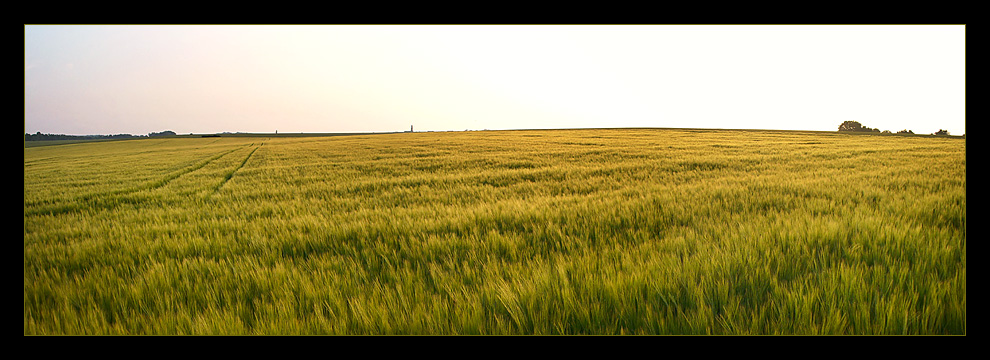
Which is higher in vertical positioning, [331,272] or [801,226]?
[801,226]

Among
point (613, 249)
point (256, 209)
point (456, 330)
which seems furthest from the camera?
point (256, 209)

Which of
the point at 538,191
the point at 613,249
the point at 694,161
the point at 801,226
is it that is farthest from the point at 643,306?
the point at 694,161

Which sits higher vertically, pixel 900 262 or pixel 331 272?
pixel 900 262

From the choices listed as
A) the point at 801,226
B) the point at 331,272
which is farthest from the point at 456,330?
the point at 801,226

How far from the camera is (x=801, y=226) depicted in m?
2.22

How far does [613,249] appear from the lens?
2.07 m

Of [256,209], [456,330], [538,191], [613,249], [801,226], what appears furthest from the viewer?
[538,191]
